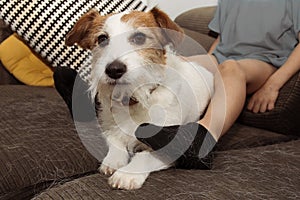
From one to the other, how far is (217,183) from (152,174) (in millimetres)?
149

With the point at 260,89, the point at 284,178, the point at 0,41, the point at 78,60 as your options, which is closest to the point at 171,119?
the point at 284,178

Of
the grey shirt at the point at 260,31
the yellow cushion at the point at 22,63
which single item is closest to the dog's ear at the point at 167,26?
the grey shirt at the point at 260,31

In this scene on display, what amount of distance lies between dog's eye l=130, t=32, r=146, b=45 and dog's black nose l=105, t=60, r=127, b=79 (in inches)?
4.3

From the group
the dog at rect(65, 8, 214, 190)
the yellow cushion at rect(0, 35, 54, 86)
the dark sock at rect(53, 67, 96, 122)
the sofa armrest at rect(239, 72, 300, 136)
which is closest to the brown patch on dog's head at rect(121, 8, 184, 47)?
the dog at rect(65, 8, 214, 190)

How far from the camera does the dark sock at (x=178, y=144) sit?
3.33 ft

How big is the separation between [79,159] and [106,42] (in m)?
0.30

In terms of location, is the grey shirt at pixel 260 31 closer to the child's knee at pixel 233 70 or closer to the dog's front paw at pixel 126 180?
the child's knee at pixel 233 70

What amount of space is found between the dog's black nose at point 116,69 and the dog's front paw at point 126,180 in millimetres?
212

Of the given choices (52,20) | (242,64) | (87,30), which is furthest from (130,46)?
(52,20)

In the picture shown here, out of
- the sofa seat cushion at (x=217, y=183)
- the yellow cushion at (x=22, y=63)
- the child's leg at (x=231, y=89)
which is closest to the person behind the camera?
the sofa seat cushion at (x=217, y=183)

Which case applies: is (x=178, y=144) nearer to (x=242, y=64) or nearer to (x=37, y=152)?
(x=37, y=152)

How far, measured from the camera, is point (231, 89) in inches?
53.8

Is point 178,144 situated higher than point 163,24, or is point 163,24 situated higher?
point 163,24

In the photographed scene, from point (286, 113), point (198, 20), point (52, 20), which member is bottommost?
point (286, 113)
